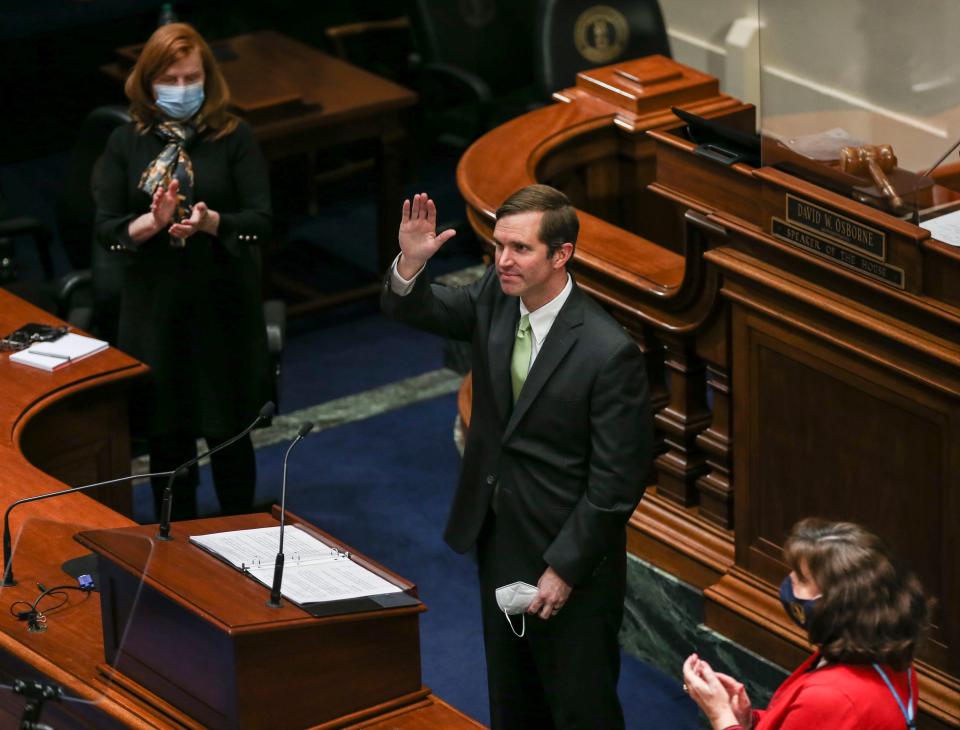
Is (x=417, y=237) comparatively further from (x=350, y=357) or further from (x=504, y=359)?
(x=350, y=357)

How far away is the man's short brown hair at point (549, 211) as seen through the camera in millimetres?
3312

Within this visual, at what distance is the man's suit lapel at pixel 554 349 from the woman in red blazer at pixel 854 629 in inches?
30.7

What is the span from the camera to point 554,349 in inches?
133

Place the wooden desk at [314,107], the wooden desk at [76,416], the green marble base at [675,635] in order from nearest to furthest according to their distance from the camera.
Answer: the green marble base at [675,635] → the wooden desk at [76,416] → the wooden desk at [314,107]

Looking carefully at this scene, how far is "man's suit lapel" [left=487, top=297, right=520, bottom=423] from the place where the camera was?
3.45 m

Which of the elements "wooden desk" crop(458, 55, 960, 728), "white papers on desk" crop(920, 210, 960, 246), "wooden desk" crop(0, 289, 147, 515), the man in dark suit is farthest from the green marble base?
"wooden desk" crop(0, 289, 147, 515)

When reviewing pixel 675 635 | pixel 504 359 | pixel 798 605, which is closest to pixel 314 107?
pixel 675 635

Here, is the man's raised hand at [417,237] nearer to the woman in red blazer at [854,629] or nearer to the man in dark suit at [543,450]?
the man in dark suit at [543,450]

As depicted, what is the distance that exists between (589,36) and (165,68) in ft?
9.19

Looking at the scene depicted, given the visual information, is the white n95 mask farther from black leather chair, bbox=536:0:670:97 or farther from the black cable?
black leather chair, bbox=536:0:670:97

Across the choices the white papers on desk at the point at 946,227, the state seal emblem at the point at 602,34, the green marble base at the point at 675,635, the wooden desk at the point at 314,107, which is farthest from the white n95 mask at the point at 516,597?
the state seal emblem at the point at 602,34

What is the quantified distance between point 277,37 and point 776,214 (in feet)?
13.3

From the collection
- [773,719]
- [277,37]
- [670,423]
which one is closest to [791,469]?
[670,423]

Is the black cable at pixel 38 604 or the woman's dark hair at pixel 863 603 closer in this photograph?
the woman's dark hair at pixel 863 603
